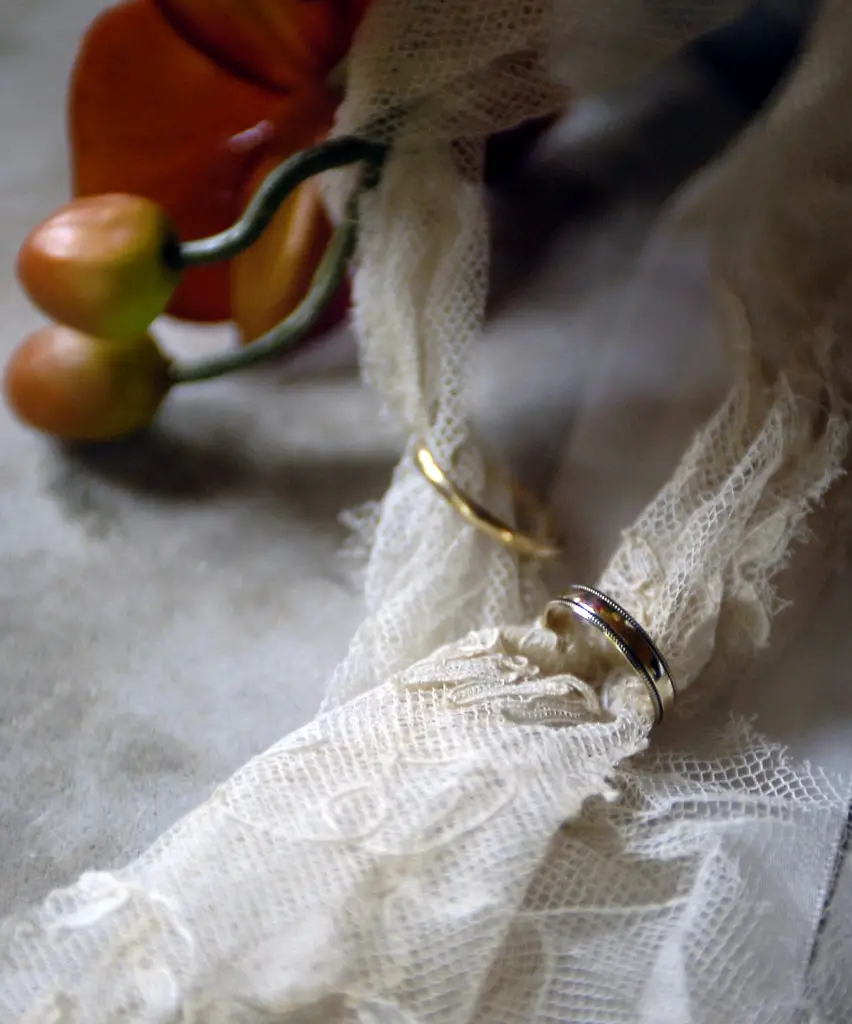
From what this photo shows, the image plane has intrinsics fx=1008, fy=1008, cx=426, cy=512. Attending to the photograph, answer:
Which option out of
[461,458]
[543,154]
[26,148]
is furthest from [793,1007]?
[26,148]

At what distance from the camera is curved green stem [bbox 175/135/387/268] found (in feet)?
1.23

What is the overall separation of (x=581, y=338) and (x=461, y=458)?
114mm

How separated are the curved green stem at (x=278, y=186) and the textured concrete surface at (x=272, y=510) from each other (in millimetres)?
94

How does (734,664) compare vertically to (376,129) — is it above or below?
below

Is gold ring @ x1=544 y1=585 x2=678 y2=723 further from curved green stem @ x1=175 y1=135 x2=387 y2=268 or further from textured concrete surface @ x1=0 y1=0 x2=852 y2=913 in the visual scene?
curved green stem @ x1=175 y1=135 x2=387 y2=268

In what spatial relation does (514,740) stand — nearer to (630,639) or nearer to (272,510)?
(630,639)

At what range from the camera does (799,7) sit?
17.8 inches

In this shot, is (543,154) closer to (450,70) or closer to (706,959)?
(450,70)

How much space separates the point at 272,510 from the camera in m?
0.45


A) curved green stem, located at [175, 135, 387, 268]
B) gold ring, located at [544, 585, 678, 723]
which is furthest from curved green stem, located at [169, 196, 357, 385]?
gold ring, located at [544, 585, 678, 723]

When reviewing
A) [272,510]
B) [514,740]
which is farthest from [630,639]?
[272,510]

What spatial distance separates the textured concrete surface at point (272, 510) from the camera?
35 centimetres

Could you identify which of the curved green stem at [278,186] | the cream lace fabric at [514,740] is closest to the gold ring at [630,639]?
the cream lace fabric at [514,740]

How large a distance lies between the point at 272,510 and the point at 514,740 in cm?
20
